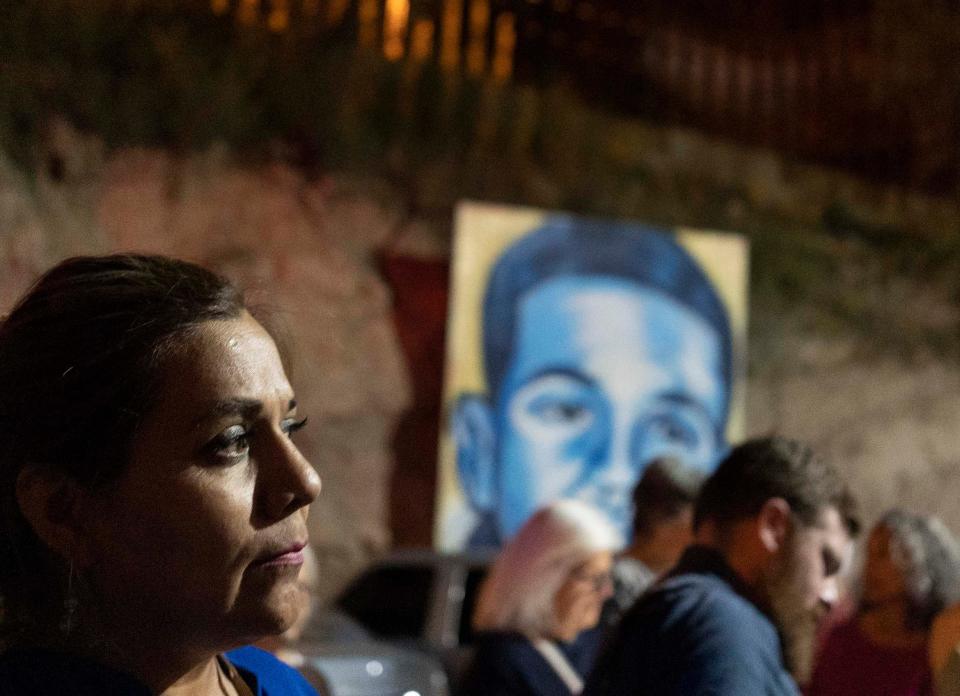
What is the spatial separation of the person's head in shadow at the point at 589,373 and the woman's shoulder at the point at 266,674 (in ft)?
14.5

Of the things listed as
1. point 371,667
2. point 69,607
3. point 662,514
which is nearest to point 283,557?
point 69,607

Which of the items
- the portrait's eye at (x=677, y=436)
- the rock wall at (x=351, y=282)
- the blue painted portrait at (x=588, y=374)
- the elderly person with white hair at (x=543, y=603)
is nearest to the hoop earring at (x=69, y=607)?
the elderly person with white hair at (x=543, y=603)

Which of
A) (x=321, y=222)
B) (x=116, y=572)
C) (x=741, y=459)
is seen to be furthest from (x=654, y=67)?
(x=116, y=572)

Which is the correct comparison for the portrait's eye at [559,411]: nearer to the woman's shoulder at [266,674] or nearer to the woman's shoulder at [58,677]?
the woman's shoulder at [266,674]

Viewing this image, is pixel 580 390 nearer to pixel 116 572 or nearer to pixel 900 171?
pixel 900 171

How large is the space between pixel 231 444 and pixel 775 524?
1.29 metres

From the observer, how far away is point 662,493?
143 inches

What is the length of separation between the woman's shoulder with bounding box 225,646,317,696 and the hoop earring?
265 millimetres

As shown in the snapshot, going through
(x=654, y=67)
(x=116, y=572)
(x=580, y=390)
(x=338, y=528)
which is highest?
(x=654, y=67)

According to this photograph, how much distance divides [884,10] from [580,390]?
139 inches

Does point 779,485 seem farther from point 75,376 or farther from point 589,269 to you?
point 589,269

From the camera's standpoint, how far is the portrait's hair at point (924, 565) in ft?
10.2

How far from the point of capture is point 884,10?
7504mm

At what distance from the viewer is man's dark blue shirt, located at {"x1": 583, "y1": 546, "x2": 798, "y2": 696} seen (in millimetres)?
1835
